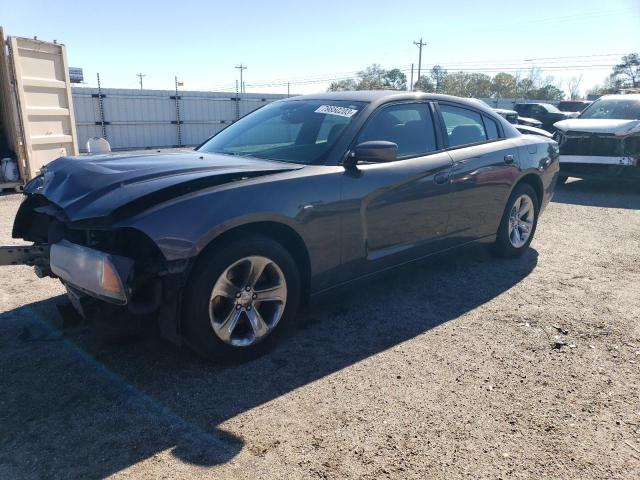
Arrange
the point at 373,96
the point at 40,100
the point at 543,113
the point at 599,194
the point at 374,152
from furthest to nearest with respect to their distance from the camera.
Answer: the point at 543,113 < the point at 599,194 < the point at 40,100 < the point at 373,96 < the point at 374,152

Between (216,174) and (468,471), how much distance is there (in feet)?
6.64

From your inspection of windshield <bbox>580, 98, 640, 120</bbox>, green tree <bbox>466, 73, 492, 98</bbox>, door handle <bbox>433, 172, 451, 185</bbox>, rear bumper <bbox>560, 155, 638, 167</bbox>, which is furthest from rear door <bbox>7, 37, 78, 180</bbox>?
green tree <bbox>466, 73, 492, 98</bbox>

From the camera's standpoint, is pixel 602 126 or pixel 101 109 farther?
pixel 101 109

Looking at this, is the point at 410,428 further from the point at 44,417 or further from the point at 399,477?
the point at 44,417

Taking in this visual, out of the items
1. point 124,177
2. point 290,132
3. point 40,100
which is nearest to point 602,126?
point 290,132

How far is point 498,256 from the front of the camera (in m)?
5.32

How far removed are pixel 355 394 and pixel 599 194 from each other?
28.1ft

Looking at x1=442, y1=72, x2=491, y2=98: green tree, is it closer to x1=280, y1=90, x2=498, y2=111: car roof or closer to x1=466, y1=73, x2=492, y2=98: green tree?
x1=466, y1=73, x2=492, y2=98: green tree

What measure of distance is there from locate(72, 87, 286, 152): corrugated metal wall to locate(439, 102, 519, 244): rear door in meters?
14.0

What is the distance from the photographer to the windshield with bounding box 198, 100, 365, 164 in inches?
146

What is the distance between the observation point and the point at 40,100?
852cm

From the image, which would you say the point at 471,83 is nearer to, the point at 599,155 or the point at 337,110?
the point at 599,155

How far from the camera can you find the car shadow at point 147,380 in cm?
235

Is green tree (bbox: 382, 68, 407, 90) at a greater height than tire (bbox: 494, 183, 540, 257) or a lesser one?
greater
